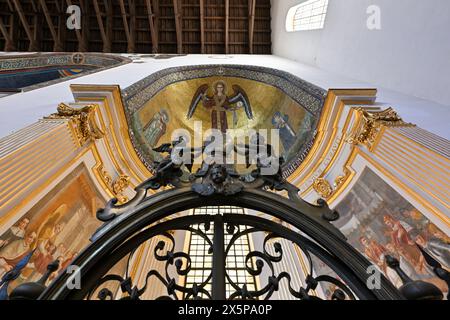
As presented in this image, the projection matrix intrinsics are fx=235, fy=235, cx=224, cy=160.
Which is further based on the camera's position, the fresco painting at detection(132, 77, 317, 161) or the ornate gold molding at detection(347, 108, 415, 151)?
the fresco painting at detection(132, 77, 317, 161)

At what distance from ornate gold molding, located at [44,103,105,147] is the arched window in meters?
7.62

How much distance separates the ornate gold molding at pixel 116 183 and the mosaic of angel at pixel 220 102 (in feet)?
13.8

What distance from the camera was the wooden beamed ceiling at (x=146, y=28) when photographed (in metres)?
11.9

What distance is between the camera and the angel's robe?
843 centimetres

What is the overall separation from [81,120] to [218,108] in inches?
211

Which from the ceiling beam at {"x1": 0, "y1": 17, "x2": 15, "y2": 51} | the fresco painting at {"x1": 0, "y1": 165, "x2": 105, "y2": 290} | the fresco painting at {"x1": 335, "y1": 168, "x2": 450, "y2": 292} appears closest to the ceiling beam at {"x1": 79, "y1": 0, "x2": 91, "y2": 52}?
the ceiling beam at {"x1": 0, "y1": 17, "x2": 15, "y2": 51}

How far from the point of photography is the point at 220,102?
8453 millimetres

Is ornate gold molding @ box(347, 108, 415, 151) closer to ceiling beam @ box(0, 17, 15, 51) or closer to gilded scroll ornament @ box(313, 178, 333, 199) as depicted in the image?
gilded scroll ornament @ box(313, 178, 333, 199)

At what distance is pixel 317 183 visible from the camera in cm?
482

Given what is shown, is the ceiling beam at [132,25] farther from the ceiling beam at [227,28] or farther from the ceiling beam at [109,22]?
the ceiling beam at [227,28]

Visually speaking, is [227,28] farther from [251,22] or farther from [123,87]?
[123,87]

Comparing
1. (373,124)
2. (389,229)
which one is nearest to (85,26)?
(373,124)

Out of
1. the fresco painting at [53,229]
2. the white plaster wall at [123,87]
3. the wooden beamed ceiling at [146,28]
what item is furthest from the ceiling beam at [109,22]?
the fresco painting at [53,229]

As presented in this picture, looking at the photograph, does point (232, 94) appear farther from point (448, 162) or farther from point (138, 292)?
point (138, 292)
